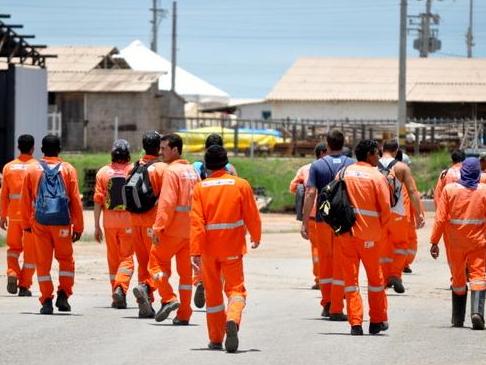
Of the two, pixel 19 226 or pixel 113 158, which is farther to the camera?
pixel 19 226

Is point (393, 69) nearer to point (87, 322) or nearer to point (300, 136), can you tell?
point (300, 136)

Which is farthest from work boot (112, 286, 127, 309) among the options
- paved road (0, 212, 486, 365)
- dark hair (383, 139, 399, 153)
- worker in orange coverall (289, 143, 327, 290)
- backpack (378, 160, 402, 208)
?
dark hair (383, 139, 399, 153)

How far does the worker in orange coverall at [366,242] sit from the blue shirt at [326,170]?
1298 mm

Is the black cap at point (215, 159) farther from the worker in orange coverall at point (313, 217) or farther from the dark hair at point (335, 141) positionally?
the worker in orange coverall at point (313, 217)

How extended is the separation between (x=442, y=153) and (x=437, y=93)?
24.7 meters

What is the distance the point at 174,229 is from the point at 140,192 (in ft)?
2.95

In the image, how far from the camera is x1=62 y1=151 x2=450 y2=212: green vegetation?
136ft

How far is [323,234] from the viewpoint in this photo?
15.5 metres

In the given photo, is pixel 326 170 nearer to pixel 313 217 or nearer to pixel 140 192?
pixel 313 217

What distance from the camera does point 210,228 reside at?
41.7ft

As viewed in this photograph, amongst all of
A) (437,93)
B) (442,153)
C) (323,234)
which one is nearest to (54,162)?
(323,234)

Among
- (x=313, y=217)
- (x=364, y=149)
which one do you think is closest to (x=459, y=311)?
(x=364, y=149)

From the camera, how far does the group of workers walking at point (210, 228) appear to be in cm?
1271

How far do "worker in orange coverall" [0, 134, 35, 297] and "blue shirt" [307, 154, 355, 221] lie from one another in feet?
13.0
